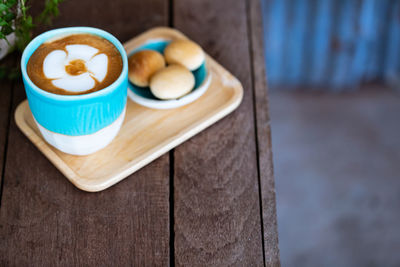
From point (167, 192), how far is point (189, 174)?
38mm

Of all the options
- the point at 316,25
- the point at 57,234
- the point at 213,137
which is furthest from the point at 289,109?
the point at 57,234

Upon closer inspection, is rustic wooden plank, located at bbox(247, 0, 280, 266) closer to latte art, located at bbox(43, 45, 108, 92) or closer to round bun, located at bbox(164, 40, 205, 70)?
round bun, located at bbox(164, 40, 205, 70)

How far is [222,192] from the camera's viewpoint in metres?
0.58

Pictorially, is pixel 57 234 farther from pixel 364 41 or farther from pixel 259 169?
pixel 364 41

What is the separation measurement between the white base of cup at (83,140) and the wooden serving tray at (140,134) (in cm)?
1

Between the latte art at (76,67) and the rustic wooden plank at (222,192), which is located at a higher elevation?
the latte art at (76,67)

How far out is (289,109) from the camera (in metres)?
1.52

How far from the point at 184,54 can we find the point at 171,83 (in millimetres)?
58

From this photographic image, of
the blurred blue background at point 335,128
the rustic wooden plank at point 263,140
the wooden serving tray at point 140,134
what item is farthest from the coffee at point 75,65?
the blurred blue background at point 335,128

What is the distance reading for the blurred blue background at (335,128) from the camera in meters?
1.27

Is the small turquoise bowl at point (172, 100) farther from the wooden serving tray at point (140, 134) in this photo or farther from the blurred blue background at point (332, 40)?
the blurred blue background at point (332, 40)

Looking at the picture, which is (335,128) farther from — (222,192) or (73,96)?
(73,96)

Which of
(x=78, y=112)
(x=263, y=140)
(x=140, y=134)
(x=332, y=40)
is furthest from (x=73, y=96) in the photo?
(x=332, y=40)

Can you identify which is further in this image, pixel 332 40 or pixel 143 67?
pixel 332 40
